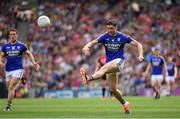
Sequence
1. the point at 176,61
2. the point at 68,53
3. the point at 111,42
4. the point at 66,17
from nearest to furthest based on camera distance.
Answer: the point at 111,42
the point at 176,61
the point at 68,53
the point at 66,17

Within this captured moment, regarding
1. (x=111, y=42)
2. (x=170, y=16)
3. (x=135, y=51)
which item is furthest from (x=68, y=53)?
(x=111, y=42)

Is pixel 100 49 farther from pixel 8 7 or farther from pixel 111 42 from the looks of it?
pixel 111 42

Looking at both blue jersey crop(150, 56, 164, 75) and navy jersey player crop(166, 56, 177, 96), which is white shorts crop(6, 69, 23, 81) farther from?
navy jersey player crop(166, 56, 177, 96)

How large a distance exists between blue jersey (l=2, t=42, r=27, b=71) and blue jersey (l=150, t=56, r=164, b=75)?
12.0 metres

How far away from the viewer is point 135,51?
43.4 m

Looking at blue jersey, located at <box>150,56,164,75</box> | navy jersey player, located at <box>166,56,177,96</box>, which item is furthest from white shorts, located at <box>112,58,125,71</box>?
navy jersey player, located at <box>166,56,177,96</box>

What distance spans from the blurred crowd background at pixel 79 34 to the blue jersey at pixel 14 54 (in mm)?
16141

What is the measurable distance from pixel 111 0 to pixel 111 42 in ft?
93.8

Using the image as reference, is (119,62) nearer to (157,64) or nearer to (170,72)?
(157,64)

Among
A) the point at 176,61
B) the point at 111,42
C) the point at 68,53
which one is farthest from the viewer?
the point at 68,53

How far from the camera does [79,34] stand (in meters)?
45.7

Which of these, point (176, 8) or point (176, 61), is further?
point (176, 8)

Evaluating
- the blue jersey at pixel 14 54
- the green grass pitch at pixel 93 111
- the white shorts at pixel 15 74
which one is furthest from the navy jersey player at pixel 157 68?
the white shorts at pixel 15 74

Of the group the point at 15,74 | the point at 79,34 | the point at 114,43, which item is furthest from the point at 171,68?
the point at 114,43
